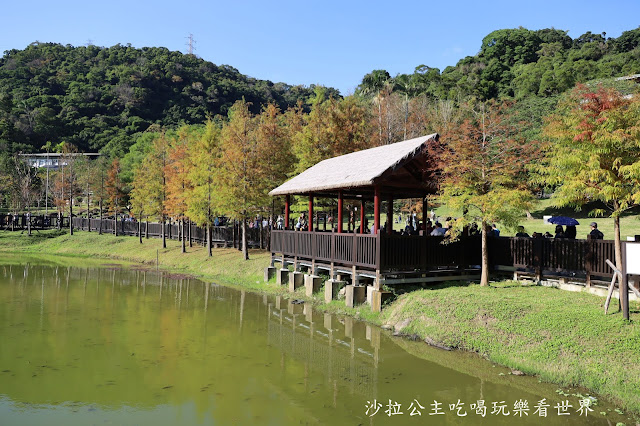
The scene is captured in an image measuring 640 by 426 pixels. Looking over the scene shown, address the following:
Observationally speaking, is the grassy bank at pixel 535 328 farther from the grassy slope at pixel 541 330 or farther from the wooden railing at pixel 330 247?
the wooden railing at pixel 330 247

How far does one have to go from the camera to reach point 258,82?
147 meters

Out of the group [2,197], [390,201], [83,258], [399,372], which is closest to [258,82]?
[2,197]

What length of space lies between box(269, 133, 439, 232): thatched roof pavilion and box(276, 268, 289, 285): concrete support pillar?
345 centimetres

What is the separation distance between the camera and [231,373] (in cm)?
995

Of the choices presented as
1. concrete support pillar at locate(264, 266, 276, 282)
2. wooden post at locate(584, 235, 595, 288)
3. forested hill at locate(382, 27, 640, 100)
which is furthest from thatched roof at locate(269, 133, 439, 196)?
forested hill at locate(382, 27, 640, 100)

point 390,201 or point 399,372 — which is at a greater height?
point 390,201

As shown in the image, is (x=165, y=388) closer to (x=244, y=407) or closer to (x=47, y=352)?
(x=244, y=407)

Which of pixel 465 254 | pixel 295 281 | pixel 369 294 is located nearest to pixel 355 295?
pixel 369 294

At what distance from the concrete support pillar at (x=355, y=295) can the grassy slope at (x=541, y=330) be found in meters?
1.74

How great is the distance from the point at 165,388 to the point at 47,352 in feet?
13.8

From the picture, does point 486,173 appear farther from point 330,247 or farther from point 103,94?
point 103,94

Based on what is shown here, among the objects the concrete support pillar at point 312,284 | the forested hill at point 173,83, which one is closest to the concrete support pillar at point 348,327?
the concrete support pillar at point 312,284

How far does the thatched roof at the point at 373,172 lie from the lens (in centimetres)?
1457

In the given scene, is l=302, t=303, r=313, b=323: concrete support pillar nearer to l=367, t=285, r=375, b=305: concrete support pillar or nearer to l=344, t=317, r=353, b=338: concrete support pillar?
l=344, t=317, r=353, b=338: concrete support pillar
